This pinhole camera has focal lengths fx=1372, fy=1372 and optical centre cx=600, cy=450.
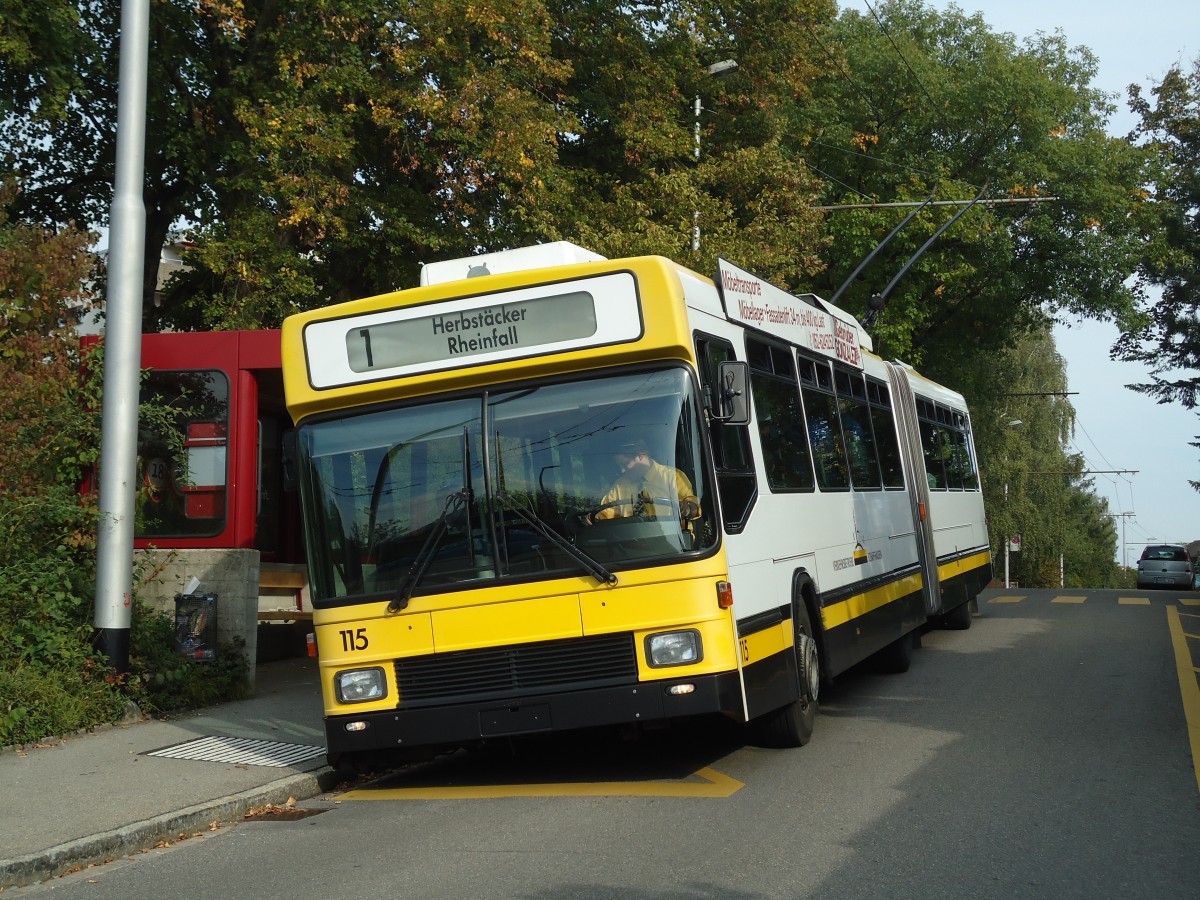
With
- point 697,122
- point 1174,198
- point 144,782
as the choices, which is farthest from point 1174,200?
point 144,782

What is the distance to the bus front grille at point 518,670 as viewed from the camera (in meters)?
7.66

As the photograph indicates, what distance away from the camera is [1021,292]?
104ft

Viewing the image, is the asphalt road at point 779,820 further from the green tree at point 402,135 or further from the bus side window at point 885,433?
the green tree at point 402,135

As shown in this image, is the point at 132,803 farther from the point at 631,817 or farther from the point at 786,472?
the point at 786,472

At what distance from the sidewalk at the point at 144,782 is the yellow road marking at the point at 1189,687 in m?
5.59

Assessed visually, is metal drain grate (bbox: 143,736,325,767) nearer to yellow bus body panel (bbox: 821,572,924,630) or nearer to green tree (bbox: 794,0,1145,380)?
yellow bus body panel (bbox: 821,572,924,630)

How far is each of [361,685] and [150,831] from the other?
1.39m

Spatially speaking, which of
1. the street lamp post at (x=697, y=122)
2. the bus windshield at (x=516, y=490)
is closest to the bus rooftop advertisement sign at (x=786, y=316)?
the bus windshield at (x=516, y=490)

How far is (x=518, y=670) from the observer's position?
7.76 meters

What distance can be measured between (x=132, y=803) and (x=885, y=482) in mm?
7566

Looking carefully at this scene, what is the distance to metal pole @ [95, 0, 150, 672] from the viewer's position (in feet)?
36.4

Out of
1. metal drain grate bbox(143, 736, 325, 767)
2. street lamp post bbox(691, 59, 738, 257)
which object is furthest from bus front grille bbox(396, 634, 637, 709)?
street lamp post bbox(691, 59, 738, 257)

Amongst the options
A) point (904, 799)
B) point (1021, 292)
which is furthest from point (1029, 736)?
point (1021, 292)

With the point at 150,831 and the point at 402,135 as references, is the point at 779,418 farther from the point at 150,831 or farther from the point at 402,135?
the point at 402,135
